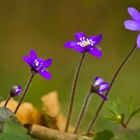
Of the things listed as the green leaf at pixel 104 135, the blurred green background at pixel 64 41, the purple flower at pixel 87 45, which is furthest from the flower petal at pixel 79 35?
the blurred green background at pixel 64 41

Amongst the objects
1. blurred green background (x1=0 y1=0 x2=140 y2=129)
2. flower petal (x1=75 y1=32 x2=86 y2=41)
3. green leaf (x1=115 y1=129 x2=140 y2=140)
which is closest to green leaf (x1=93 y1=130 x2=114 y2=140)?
green leaf (x1=115 y1=129 x2=140 y2=140)

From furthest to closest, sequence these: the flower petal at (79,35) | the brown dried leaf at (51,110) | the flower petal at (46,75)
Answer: the brown dried leaf at (51,110) < the flower petal at (79,35) < the flower petal at (46,75)

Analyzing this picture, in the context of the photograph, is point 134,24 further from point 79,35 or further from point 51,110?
point 51,110

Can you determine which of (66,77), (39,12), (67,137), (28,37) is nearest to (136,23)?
(67,137)

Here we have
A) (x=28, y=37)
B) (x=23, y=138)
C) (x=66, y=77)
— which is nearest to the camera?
(x=23, y=138)

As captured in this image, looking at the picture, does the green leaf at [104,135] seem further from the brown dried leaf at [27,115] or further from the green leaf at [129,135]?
the brown dried leaf at [27,115]

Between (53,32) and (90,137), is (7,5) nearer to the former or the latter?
(53,32)
